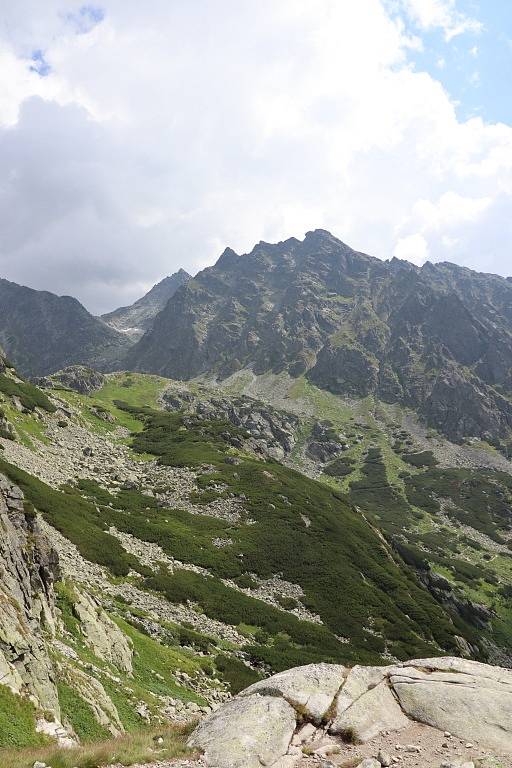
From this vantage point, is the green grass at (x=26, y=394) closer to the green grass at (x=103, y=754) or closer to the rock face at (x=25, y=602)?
the rock face at (x=25, y=602)

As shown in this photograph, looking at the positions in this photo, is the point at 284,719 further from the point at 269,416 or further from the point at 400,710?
the point at 269,416

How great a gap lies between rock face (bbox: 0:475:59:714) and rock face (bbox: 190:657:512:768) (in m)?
6.12

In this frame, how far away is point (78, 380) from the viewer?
162000 millimetres

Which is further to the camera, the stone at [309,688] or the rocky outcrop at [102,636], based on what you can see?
the rocky outcrop at [102,636]

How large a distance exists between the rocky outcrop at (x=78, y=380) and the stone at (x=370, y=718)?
6083 inches

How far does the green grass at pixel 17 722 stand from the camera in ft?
38.9

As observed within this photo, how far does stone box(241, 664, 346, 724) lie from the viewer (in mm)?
12695

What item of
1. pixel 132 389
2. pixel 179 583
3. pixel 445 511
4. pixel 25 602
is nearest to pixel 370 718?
pixel 25 602

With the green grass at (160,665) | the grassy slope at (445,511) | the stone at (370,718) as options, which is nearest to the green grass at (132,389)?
the grassy slope at (445,511)

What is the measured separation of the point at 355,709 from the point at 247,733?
10.4ft

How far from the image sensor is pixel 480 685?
529 inches

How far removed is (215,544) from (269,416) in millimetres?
135532

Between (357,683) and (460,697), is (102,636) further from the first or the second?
(460,697)

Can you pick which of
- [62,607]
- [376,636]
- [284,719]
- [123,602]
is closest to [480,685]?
[284,719]
